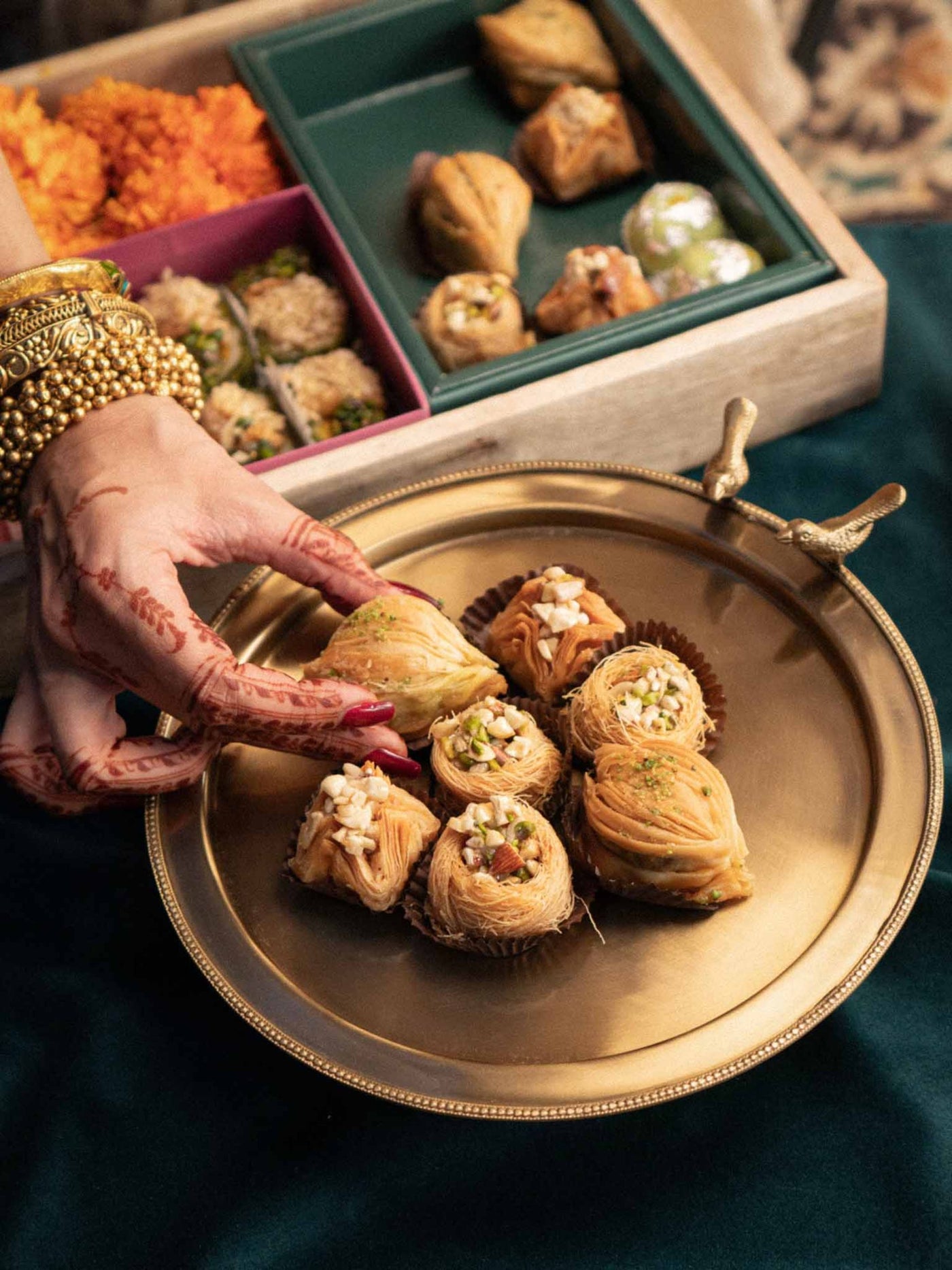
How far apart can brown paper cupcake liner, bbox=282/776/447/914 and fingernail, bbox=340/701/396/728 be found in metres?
0.07

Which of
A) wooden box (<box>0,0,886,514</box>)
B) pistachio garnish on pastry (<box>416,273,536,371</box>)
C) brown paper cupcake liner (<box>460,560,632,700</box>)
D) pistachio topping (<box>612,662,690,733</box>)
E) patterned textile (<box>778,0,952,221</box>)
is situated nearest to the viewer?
pistachio topping (<box>612,662,690,733</box>)

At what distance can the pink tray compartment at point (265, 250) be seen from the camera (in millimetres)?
1398

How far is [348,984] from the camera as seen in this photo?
936 mm

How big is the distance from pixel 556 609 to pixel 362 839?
26 centimetres

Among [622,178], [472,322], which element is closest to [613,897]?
[472,322]

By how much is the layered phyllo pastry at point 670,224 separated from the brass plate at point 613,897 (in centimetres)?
42

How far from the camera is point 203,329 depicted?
4.77ft

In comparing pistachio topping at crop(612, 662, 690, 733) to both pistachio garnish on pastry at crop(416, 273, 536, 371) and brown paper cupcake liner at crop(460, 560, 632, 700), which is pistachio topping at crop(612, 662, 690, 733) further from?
pistachio garnish on pastry at crop(416, 273, 536, 371)

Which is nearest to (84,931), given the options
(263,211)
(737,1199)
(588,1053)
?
(588,1053)

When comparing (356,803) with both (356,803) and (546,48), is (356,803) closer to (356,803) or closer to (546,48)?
(356,803)

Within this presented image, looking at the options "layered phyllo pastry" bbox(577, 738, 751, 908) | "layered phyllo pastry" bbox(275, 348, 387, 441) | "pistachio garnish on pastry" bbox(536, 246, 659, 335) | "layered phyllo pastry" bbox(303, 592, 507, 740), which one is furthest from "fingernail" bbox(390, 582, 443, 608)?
"pistachio garnish on pastry" bbox(536, 246, 659, 335)

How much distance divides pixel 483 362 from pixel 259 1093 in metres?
0.77

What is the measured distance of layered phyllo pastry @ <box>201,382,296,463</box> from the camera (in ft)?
4.47

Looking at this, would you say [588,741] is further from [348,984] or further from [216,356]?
[216,356]
